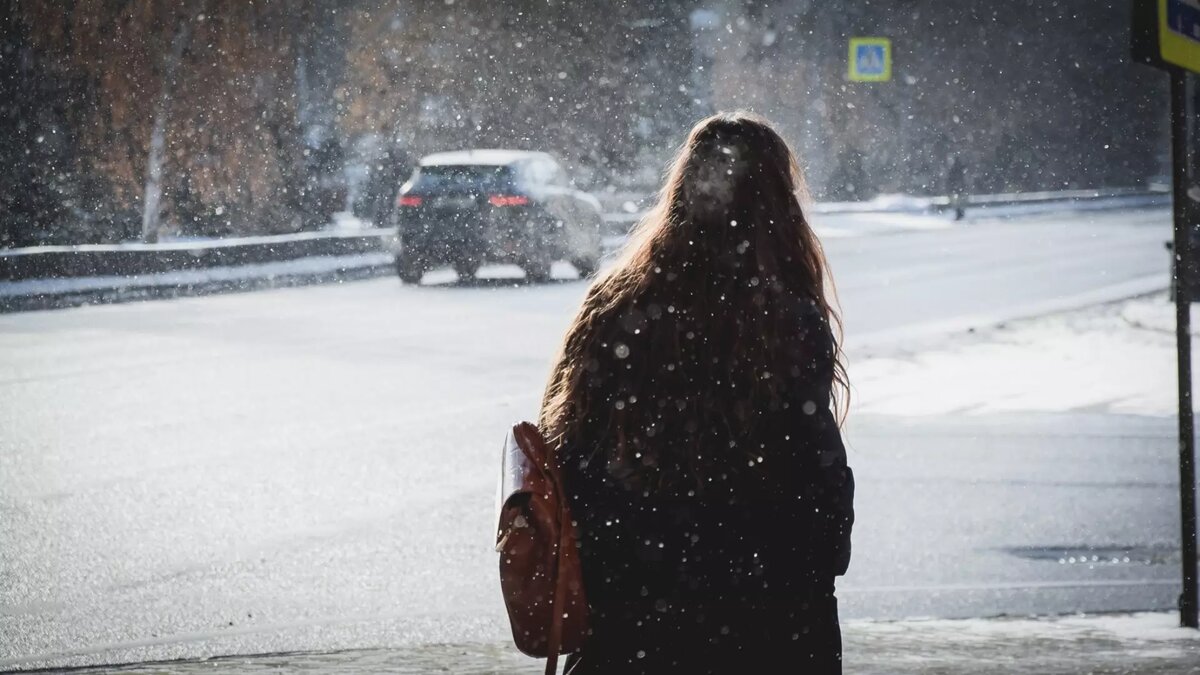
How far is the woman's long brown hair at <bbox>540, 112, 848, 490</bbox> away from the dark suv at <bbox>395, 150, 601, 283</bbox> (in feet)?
57.2

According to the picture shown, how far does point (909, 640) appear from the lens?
5234 mm

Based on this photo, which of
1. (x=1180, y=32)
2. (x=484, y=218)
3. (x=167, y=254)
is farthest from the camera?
(x=167, y=254)

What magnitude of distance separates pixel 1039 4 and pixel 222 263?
44.6 meters

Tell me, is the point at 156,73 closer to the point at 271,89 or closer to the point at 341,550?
the point at 271,89

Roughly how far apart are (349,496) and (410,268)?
40.1ft

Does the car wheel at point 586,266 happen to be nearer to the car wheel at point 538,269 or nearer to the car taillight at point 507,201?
the car wheel at point 538,269

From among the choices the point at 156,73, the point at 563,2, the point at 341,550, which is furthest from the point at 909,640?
the point at 563,2

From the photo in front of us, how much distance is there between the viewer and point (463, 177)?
20125mm

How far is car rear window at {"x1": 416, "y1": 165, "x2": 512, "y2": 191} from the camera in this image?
20.0m

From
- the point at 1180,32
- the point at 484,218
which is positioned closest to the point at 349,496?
the point at 1180,32

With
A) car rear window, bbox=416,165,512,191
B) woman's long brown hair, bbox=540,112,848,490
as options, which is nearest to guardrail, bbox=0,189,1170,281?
car rear window, bbox=416,165,512,191

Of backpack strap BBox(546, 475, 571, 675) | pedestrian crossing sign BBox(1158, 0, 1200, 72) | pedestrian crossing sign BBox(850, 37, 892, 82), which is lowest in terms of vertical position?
backpack strap BBox(546, 475, 571, 675)

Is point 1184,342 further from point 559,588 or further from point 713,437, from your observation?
point 559,588

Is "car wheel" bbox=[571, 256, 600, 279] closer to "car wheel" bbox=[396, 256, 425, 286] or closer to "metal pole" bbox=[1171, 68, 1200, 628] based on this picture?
"car wheel" bbox=[396, 256, 425, 286]
